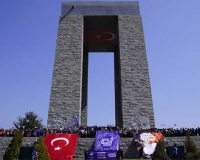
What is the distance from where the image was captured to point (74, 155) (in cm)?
1805

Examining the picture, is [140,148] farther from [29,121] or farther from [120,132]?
[29,121]

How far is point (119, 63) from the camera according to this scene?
2506cm

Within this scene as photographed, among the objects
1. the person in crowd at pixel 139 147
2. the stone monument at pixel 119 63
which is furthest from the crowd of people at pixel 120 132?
the stone monument at pixel 119 63

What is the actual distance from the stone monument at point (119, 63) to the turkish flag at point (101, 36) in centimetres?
42

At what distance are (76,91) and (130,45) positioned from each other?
6076mm

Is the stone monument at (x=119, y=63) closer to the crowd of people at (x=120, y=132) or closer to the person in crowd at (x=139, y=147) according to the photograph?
the crowd of people at (x=120, y=132)

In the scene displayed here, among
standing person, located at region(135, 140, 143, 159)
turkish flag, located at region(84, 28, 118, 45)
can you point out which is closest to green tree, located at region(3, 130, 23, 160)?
standing person, located at region(135, 140, 143, 159)

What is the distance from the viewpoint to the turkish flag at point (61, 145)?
16.4m

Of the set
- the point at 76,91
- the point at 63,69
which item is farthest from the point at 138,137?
the point at 63,69

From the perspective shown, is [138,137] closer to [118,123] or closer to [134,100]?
[134,100]

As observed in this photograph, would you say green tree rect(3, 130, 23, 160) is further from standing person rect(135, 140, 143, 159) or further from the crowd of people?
standing person rect(135, 140, 143, 159)

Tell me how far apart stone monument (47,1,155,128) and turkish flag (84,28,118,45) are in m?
0.42

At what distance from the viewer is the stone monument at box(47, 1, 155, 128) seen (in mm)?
21969

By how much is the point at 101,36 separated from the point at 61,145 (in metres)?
14.7
